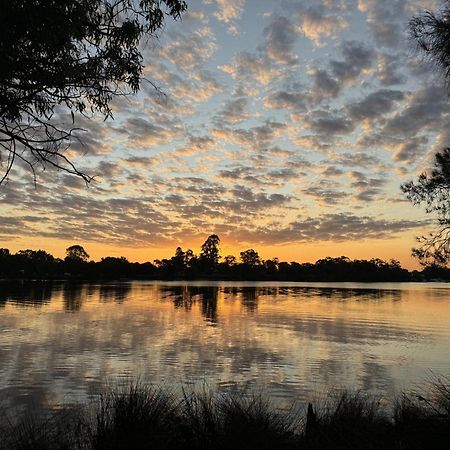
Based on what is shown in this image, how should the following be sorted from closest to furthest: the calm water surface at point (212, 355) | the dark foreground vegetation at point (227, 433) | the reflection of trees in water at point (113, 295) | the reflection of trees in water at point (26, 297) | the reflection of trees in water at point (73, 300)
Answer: the dark foreground vegetation at point (227, 433)
the calm water surface at point (212, 355)
the reflection of trees in water at point (73, 300)
the reflection of trees in water at point (26, 297)
the reflection of trees in water at point (113, 295)

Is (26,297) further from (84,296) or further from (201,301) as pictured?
(201,301)

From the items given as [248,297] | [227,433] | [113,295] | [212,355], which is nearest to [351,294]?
[248,297]

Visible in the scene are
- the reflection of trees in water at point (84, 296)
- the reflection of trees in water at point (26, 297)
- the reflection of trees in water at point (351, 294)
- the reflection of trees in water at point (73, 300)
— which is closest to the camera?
the reflection of trees in water at point (73, 300)

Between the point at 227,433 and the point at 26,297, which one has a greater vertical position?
the point at 26,297

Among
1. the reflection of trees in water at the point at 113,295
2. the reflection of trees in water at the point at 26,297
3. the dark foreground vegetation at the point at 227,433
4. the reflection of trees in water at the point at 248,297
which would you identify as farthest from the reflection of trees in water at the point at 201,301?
the dark foreground vegetation at the point at 227,433

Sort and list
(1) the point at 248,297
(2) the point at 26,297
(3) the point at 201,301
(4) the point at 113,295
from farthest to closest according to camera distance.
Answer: (1) the point at 248,297, (4) the point at 113,295, (3) the point at 201,301, (2) the point at 26,297

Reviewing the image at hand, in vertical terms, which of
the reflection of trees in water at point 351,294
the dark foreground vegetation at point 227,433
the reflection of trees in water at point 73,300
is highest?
the reflection of trees in water at point 351,294

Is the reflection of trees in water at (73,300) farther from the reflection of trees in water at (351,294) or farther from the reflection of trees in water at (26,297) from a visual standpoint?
the reflection of trees in water at (351,294)

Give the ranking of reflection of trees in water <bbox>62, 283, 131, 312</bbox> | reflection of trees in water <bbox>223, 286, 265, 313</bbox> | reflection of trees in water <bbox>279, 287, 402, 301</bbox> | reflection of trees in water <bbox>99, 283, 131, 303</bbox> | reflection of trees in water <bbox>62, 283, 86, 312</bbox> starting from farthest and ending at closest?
reflection of trees in water <bbox>279, 287, 402, 301</bbox>, reflection of trees in water <bbox>99, 283, 131, 303</bbox>, reflection of trees in water <bbox>223, 286, 265, 313</bbox>, reflection of trees in water <bbox>62, 283, 131, 312</bbox>, reflection of trees in water <bbox>62, 283, 86, 312</bbox>

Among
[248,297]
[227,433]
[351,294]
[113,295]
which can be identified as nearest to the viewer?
[227,433]

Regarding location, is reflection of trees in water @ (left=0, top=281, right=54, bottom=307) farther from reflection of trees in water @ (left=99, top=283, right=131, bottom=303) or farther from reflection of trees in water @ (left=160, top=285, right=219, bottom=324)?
reflection of trees in water @ (left=160, top=285, right=219, bottom=324)

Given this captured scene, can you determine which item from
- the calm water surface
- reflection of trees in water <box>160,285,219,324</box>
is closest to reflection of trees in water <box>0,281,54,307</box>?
the calm water surface

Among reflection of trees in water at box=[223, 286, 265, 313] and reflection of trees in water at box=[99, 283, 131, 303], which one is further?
reflection of trees in water at box=[99, 283, 131, 303]

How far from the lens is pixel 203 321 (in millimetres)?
37688
